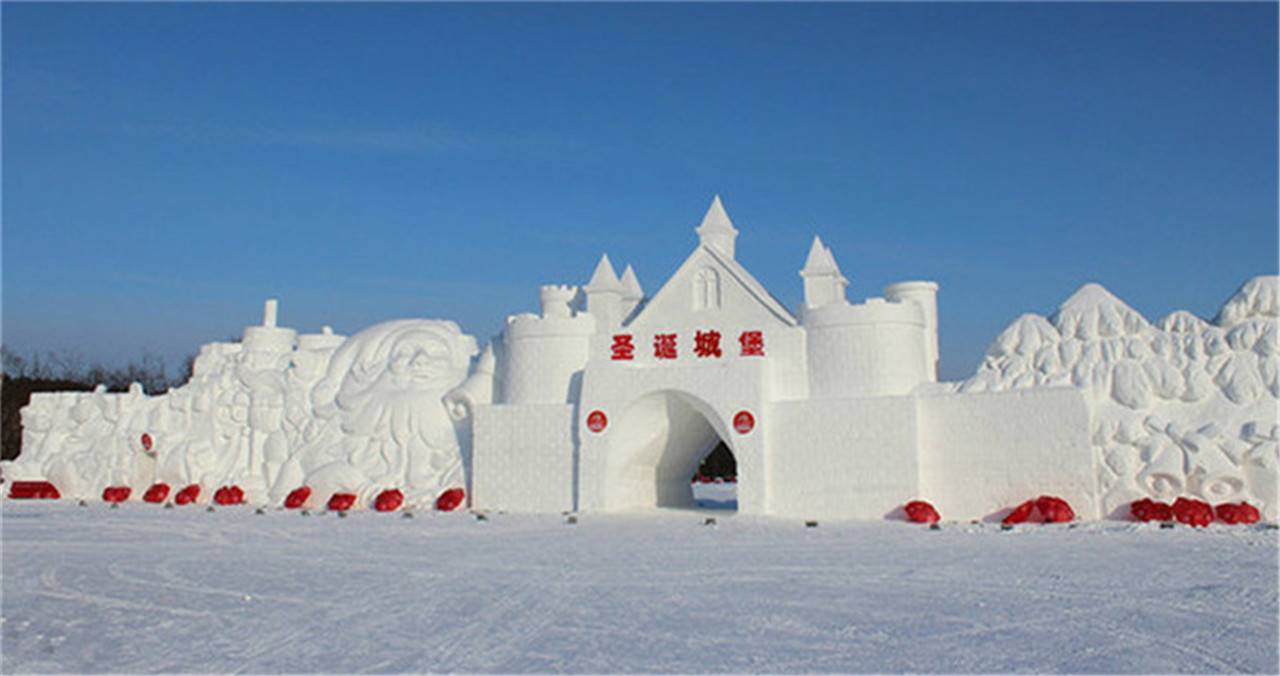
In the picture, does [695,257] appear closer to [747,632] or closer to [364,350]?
[364,350]

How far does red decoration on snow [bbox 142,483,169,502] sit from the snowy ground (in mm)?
8300

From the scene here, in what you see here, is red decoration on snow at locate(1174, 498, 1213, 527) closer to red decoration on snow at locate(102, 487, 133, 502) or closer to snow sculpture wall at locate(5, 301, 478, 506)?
snow sculpture wall at locate(5, 301, 478, 506)

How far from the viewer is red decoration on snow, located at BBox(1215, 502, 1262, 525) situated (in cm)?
1476

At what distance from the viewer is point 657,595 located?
30.4 feet

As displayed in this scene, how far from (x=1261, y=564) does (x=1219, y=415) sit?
6111mm

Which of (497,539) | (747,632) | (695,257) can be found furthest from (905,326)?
(747,632)

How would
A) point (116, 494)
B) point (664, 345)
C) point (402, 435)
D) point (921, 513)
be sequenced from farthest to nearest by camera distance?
point (116, 494) → point (402, 435) → point (664, 345) → point (921, 513)

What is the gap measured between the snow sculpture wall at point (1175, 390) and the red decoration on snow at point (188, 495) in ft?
50.9

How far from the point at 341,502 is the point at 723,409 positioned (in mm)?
7490

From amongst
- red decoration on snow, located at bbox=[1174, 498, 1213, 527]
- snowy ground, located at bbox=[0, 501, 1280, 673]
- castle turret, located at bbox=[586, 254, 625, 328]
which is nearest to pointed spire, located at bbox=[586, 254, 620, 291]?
castle turret, located at bbox=[586, 254, 625, 328]

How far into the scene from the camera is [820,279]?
19.1m

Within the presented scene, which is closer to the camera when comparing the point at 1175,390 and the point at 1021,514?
the point at 1021,514

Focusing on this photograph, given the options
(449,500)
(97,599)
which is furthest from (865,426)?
(97,599)

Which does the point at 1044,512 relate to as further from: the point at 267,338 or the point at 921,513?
the point at 267,338
